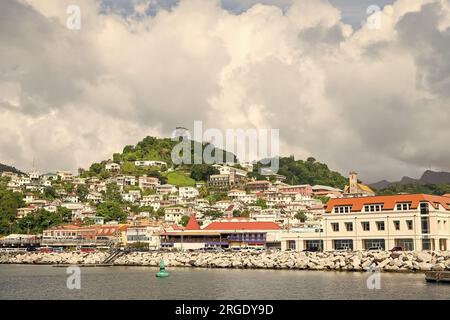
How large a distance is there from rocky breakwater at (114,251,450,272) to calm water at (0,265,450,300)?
3210 mm

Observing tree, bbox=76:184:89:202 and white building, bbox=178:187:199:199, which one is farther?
white building, bbox=178:187:199:199

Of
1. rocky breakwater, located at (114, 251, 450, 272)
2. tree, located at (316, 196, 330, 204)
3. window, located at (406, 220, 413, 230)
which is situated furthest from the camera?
tree, located at (316, 196, 330, 204)

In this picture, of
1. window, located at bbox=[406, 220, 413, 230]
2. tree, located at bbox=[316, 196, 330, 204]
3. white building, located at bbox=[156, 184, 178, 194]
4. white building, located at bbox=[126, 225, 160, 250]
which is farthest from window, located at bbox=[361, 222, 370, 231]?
white building, located at bbox=[156, 184, 178, 194]

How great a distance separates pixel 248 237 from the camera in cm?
9000

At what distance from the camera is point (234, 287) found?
42.9m

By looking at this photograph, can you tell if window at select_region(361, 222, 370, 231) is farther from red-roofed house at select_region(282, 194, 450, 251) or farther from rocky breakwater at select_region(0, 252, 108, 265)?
rocky breakwater at select_region(0, 252, 108, 265)

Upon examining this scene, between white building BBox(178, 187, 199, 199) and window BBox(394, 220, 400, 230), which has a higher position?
white building BBox(178, 187, 199, 199)

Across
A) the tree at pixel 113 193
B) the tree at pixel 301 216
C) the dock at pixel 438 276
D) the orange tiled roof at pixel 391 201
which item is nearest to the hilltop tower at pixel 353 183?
the tree at pixel 301 216

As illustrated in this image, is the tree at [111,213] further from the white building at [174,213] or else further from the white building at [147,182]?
the white building at [147,182]

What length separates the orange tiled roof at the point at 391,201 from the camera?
65562mm

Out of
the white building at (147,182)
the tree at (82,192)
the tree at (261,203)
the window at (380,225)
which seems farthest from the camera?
the white building at (147,182)

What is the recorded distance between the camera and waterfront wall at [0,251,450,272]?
53.8m

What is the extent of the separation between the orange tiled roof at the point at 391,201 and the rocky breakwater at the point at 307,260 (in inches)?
334
